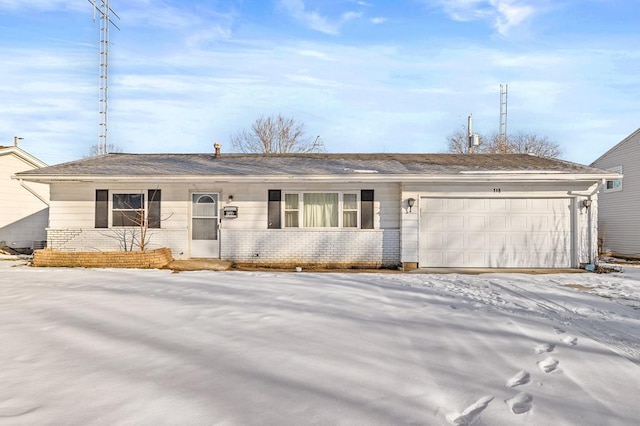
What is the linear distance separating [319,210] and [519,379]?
801 centimetres

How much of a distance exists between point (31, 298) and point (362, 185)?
25.5ft

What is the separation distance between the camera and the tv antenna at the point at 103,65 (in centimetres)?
1734

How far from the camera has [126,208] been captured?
10891mm

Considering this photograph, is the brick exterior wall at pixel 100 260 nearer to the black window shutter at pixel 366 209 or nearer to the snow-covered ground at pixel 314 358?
the snow-covered ground at pixel 314 358

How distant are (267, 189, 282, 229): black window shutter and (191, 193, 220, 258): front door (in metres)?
1.61

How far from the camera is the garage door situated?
1018 cm

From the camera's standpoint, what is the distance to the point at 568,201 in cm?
1018

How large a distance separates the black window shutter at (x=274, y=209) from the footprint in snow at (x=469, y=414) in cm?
848

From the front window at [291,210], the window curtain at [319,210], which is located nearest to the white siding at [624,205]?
the window curtain at [319,210]

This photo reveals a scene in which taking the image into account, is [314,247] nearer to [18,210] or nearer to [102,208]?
[102,208]

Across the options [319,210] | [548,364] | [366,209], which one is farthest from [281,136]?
[548,364]

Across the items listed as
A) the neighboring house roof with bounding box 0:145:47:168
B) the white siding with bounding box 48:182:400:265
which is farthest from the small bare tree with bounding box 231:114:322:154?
the white siding with bounding box 48:182:400:265

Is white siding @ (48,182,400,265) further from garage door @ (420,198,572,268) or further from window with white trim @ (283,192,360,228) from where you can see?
garage door @ (420,198,572,268)

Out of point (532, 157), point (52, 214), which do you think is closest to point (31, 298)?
point (52, 214)
